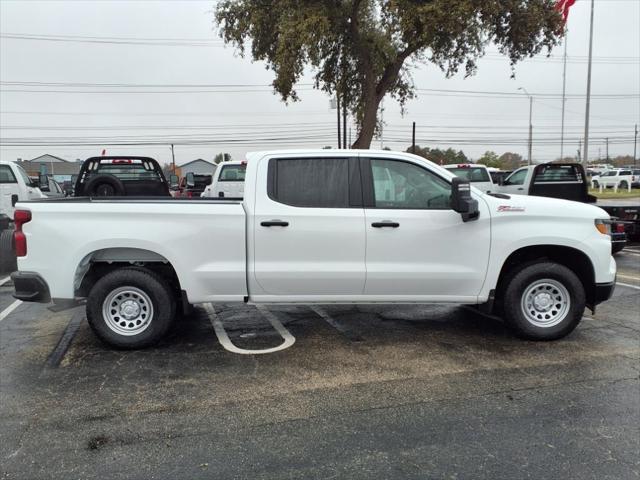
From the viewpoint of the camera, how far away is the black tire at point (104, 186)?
10.5 meters

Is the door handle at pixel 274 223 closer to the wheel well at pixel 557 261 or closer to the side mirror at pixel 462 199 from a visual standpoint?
the side mirror at pixel 462 199

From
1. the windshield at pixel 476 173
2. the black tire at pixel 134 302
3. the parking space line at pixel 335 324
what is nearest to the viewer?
the black tire at pixel 134 302

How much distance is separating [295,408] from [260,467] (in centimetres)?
83

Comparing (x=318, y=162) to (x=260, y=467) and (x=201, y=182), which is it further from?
(x=201, y=182)

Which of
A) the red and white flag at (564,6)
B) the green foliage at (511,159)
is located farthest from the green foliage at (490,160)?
the red and white flag at (564,6)

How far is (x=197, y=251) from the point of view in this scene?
495 cm

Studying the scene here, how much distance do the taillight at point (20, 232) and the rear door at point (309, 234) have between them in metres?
2.09

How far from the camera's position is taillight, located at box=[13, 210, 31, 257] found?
15.9ft

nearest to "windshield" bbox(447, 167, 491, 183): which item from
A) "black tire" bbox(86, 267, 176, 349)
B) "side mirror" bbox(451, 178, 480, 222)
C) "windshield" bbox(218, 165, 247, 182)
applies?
"windshield" bbox(218, 165, 247, 182)

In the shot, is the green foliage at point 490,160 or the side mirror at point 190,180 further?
the green foliage at point 490,160

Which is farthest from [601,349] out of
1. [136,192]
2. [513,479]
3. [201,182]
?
[201,182]

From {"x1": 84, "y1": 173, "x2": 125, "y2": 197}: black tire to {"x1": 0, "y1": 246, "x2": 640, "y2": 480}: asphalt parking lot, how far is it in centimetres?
479

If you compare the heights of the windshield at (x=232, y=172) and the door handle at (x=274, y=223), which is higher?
the windshield at (x=232, y=172)

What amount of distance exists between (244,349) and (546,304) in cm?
305
